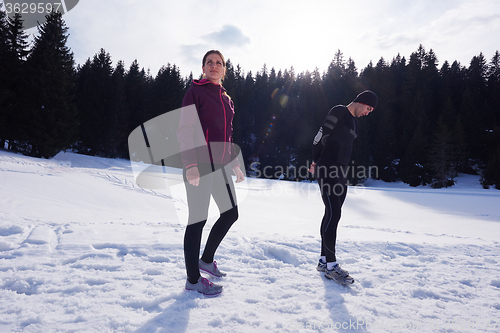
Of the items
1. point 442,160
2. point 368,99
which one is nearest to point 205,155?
point 368,99

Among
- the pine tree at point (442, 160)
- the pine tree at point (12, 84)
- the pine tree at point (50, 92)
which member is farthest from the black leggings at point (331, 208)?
the pine tree at point (442, 160)

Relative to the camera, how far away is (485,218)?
747cm

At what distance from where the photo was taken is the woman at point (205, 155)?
1970mm

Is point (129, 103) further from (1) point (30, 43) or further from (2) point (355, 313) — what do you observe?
(2) point (355, 313)

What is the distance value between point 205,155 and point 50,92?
22.7 metres

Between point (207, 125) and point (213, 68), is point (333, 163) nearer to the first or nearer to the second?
point (207, 125)

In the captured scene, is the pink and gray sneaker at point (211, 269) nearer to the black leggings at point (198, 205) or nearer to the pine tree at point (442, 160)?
the black leggings at point (198, 205)

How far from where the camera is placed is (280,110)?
44750 mm

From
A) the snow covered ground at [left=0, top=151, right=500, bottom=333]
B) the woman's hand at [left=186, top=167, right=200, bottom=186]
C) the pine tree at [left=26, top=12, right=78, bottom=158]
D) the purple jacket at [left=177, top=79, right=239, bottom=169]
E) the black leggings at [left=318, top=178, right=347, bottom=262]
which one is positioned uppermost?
the pine tree at [left=26, top=12, right=78, bottom=158]

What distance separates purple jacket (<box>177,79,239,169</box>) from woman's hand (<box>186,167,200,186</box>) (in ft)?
0.12

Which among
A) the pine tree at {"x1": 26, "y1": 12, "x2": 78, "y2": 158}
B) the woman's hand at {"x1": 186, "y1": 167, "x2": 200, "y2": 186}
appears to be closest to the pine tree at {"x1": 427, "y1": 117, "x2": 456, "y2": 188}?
the woman's hand at {"x1": 186, "y1": 167, "x2": 200, "y2": 186}

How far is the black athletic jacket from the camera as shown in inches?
104

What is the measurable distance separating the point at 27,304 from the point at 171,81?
115ft

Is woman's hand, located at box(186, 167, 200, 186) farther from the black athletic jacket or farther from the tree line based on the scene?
the tree line
